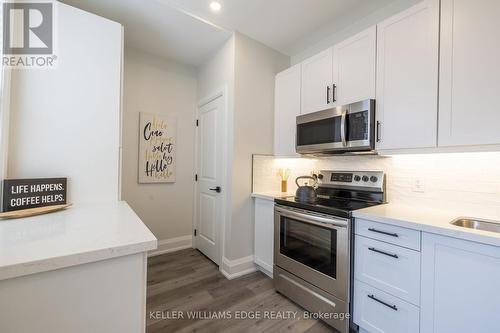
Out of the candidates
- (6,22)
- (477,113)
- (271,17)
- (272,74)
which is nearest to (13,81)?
(6,22)

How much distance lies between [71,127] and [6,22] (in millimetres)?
684

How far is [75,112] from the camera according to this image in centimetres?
154

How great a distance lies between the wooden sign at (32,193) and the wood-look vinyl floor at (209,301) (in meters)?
1.16

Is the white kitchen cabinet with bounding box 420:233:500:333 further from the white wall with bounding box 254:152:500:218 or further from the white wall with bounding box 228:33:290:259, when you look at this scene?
the white wall with bounding box 228:33:290:259

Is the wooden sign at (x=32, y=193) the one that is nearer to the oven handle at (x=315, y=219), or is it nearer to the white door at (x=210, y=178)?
the white door at (x=210, y=178)

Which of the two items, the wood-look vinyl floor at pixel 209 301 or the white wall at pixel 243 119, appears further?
the white wall at pixel 243 119

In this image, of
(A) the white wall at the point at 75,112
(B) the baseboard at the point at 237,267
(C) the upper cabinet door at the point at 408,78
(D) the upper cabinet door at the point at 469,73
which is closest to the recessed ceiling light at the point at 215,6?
(A) the white wall at the point at 75,112

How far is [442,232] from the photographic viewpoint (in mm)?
1182

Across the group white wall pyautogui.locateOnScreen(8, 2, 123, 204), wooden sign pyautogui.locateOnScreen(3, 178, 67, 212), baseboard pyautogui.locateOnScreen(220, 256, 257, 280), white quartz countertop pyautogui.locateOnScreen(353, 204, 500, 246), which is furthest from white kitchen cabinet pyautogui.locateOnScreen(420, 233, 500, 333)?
wooden sign pyautogui.locateOnScreen(3, 178, 67, 212)

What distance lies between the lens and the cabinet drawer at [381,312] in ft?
4.30

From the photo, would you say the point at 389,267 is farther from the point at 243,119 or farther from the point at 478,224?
the point at 243,119

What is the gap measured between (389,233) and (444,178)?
730mm

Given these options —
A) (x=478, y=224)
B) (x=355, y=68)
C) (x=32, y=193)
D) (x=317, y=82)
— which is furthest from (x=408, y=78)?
(x=32, y=193)

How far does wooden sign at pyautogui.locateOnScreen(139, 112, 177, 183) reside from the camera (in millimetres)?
2797
